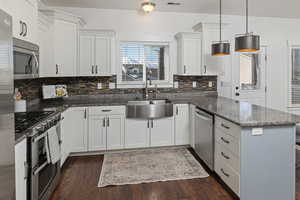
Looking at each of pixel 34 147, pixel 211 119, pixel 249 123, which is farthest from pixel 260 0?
pixel 34 147

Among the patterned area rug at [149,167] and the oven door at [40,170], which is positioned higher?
the oven door at [40,170]

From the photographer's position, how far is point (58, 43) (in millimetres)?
3596

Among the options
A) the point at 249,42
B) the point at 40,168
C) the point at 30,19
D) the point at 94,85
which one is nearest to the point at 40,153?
the point at 40,168

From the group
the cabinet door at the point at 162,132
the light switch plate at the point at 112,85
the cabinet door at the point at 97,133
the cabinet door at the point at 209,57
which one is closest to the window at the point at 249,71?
the cabinet door at the point at 209,57

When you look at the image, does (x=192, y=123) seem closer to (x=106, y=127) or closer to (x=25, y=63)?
(x=106, y=127)

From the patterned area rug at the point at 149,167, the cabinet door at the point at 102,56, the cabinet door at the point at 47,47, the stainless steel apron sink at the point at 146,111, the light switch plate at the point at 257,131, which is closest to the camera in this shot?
the light switch plate at the point at 257,131

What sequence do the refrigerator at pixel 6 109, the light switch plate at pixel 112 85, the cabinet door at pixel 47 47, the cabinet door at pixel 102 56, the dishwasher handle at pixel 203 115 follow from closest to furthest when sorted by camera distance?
the refrigerator at pixel 6 109 < the dishwasher handle at pixel 203 115 < the cabinet door at pixel 47 47 < the cabinet door at pixel 102 56 < the light switch plate at pixel 112 85

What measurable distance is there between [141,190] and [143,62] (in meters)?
2.55

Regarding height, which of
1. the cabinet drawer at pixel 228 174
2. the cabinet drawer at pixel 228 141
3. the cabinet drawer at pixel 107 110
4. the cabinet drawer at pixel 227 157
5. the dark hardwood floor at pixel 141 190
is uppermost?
the cabinet drawer at pixel 107 110

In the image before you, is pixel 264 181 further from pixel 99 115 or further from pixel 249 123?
pixel 99 115

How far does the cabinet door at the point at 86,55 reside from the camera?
12.4 feet

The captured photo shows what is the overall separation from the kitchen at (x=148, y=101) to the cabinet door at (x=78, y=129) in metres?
0.02

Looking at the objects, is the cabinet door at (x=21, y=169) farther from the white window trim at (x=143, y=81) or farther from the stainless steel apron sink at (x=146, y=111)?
the white window trim at (x=143, y=81)

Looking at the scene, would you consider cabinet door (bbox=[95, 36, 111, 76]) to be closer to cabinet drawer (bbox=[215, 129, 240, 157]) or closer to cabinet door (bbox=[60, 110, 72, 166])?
cabinet door (bbox=[60, 110, 72, 166])
